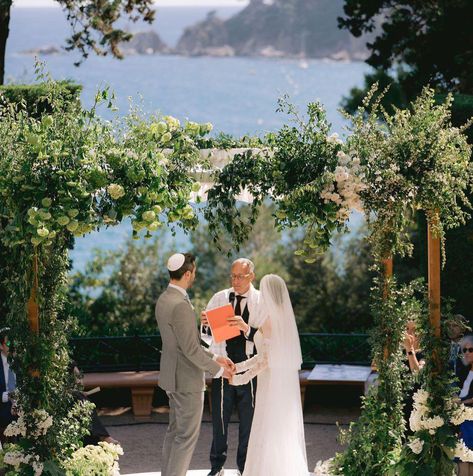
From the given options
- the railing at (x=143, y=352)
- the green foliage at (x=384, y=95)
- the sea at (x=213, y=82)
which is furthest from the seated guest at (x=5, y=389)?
the sea at (x=213, y=82)

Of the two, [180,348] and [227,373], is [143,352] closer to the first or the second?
[227,373]

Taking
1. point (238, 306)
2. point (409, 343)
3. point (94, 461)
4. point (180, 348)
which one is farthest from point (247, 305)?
point (94, 461)

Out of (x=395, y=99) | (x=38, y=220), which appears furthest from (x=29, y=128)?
(x=395, y=99)

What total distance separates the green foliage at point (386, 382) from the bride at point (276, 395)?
60cm

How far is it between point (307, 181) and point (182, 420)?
1950 mm

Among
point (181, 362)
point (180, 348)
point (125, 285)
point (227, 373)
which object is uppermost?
point (180, 348)

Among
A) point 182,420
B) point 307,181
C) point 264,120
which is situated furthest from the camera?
point 264,120

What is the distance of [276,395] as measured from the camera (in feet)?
27.2

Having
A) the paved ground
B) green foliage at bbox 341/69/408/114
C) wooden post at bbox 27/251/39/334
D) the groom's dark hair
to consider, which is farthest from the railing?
green foliage at bbox 341/69/408/114

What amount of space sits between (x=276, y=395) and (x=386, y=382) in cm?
89

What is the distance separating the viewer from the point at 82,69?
86438mm

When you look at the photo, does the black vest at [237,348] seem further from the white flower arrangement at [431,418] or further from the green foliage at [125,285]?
the green foliage at [125,285]

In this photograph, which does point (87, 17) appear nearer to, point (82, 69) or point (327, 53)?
point (82, 69)

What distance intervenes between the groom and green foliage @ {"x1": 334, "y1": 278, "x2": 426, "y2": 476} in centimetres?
113
